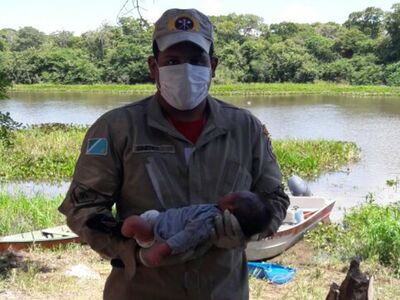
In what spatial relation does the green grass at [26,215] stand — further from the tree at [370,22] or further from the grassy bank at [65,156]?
the tree at [370,22]

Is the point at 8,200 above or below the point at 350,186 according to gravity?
above

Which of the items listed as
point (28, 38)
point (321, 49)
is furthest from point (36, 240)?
point (28, 38)

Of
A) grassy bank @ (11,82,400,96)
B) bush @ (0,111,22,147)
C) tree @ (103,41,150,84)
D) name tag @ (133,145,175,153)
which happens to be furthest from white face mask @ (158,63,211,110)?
grassy bank @ (11,82,400,96)

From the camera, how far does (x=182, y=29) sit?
1.54 meters

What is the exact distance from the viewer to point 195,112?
1.61m

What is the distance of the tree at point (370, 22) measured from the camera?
59716mm

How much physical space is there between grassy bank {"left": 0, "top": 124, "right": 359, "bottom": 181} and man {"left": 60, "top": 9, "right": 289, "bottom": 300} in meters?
12.1

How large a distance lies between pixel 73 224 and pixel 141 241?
23 centimetres

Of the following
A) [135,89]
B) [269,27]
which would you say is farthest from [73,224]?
[269,27]

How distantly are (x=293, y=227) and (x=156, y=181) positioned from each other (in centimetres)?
567

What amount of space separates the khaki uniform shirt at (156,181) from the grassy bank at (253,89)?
4104 cm

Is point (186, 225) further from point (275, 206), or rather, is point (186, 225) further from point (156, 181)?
point (275, 206)

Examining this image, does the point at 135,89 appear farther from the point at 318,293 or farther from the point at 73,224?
the point at 73,224

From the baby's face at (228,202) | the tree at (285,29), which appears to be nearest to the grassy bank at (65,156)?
the baby's face at (228,202)
